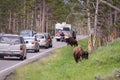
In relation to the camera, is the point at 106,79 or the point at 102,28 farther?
the point at 102,28

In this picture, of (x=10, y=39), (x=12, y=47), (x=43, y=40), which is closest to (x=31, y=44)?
(x=43, y=40)

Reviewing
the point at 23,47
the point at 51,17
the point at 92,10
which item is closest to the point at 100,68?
the point at 23,47

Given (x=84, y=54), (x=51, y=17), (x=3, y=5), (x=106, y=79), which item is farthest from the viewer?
(x=51, y=17)

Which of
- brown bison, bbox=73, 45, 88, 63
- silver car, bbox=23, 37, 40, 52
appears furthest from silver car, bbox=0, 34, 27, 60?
silver car, bbox=23, 37, 40, 52

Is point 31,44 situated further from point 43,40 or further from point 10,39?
point 10,39

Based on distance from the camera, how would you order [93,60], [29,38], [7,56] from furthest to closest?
1. [29,38]
2. [7,56]
3. [93,60]

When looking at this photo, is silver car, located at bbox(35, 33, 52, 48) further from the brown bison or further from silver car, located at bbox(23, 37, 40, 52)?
the brown bison

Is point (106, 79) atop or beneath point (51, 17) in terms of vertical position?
atop

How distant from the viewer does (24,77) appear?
17297mm

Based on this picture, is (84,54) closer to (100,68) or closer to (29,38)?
(100,68)

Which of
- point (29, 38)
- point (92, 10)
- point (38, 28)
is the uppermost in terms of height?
point (92, 10)

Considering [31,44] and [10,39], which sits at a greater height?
[10,39]

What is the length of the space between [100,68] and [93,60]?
7.42 feet

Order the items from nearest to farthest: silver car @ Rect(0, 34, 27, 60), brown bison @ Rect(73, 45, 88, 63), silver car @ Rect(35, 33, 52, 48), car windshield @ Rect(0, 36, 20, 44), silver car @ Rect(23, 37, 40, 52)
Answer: brown bison @ Rect(73, 45, 88, 63), silver car @ Rect(0, 34, 27, 60), car windshield @ Rect(0, 36, 20, 44), silver car @ Rect(23, 37, 40, 52), silver car @ Rect(35, 33, 52, 48)
